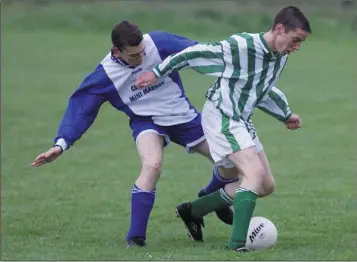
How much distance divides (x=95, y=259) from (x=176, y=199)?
3744 mm

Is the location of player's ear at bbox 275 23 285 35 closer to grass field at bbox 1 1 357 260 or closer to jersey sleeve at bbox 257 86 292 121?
jersey sleeve at bbox 257 86 292 121

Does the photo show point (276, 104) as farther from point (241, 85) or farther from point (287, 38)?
point (287, 38)

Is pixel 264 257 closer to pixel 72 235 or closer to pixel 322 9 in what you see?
pixel 72 235

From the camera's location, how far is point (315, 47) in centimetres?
3316

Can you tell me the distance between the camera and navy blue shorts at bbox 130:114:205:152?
8.53 m

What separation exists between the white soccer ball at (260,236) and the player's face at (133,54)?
1.65 m

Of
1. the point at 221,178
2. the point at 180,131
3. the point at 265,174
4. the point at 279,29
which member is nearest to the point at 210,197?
the point at 221,178

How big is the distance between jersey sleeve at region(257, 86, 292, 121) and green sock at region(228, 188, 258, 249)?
1.15m

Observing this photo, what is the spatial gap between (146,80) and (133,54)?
0.92ft

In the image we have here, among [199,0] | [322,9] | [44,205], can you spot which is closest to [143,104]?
[44,205]

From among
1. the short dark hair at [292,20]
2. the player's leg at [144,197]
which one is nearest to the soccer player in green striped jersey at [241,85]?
the short dark hair at [292,20]

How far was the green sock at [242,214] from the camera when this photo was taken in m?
7.45

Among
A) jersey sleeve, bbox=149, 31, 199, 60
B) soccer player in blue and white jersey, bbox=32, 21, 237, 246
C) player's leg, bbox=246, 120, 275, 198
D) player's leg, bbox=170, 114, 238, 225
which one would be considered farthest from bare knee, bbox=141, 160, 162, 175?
jersey sleeve, bbox=149, 31, 199, 60

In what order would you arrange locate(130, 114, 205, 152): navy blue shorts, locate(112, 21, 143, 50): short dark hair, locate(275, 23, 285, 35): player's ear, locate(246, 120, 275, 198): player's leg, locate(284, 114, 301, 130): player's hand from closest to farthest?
1. locate(275, 23, 285, 35): player's ear
2. locate(246, 120, 275, 198): player's leg
3. locate(112, 21, 143, 50): short dark hair
4. locate(130, 114, 205, 152): navy blue shorts
5. locate(284, 114, 301, 130): player's hand
